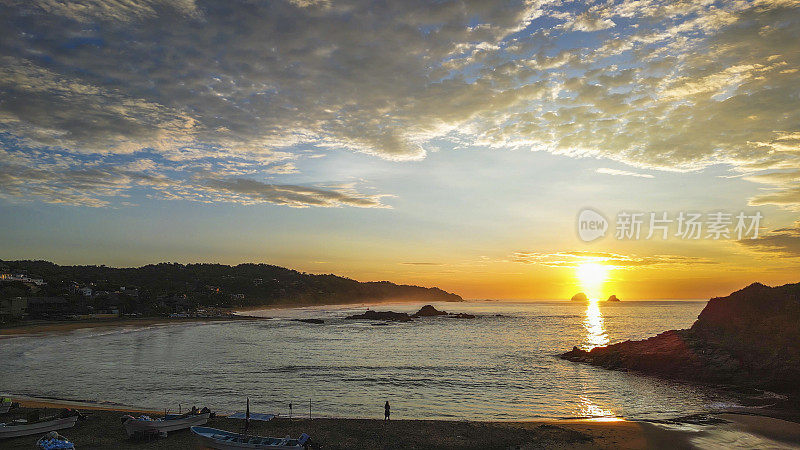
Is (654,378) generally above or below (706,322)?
below

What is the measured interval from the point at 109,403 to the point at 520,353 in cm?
5456

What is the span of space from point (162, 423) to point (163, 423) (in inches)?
2.4

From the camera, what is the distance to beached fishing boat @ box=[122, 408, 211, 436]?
942 inches

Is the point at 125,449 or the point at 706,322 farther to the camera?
the point at 706,322

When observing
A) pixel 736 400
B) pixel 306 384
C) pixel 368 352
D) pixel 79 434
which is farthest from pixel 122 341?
pixel 736 400

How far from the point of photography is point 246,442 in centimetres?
2181

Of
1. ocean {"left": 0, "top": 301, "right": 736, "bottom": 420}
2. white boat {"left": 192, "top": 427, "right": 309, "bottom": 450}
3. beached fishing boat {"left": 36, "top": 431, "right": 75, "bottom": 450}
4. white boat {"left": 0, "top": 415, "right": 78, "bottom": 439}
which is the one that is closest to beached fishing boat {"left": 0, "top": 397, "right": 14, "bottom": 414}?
white boat {"left": 0, "top": 415, "right": 78, "bottom": 439}

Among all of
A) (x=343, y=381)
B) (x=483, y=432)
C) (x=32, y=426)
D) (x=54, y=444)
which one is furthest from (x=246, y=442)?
(x=343, y=381)

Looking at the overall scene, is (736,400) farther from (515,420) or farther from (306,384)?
(306,384)

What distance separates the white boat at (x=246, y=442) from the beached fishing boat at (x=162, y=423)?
2.73 m

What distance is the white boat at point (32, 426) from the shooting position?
23.6 metres

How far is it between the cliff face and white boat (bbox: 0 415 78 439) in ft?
175

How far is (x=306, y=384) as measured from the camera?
4172 centimetres

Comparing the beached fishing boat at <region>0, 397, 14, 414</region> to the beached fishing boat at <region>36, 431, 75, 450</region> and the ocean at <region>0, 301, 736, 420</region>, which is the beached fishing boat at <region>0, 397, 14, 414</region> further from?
the beached fishing boat at <region>36, 431, 75, 450</region>
